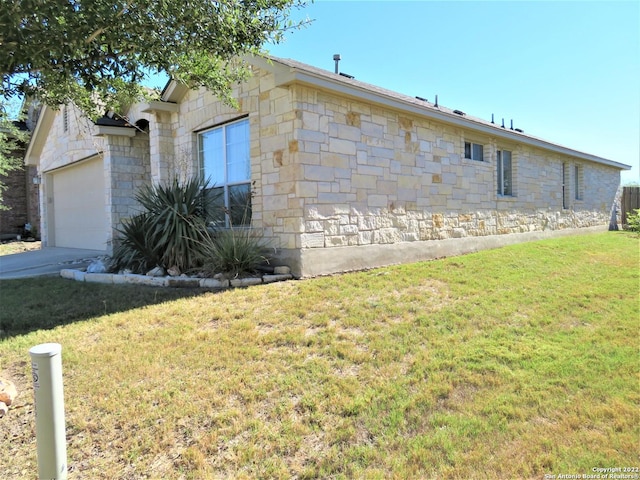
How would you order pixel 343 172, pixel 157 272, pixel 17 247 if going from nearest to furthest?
pixel 157 272
pixel 343 172
pixel 17 247

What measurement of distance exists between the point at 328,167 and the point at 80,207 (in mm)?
10519

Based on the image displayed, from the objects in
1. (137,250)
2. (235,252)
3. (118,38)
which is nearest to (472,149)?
(235,252)

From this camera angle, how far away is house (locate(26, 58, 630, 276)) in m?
7.27

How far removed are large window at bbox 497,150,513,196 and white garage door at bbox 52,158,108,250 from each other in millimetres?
11466

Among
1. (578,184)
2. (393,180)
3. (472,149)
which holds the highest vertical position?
(472,149)

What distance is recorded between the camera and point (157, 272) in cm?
763

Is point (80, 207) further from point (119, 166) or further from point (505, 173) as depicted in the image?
point (505, 173)

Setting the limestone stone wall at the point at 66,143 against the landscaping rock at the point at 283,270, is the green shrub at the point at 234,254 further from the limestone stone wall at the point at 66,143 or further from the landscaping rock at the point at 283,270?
the limestone stone wall at the point at 66,143

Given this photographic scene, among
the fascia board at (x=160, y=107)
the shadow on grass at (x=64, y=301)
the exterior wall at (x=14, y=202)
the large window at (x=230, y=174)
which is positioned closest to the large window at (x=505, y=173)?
the large window at (x=230, y=174)

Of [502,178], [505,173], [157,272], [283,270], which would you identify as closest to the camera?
[283,270]

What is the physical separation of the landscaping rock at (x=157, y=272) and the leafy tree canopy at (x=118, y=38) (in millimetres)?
3286

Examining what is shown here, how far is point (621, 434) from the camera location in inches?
114

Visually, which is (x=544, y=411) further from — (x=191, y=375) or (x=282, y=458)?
(x=191, y=375)

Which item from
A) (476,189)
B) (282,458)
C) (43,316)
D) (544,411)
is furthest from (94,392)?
(476,189)
